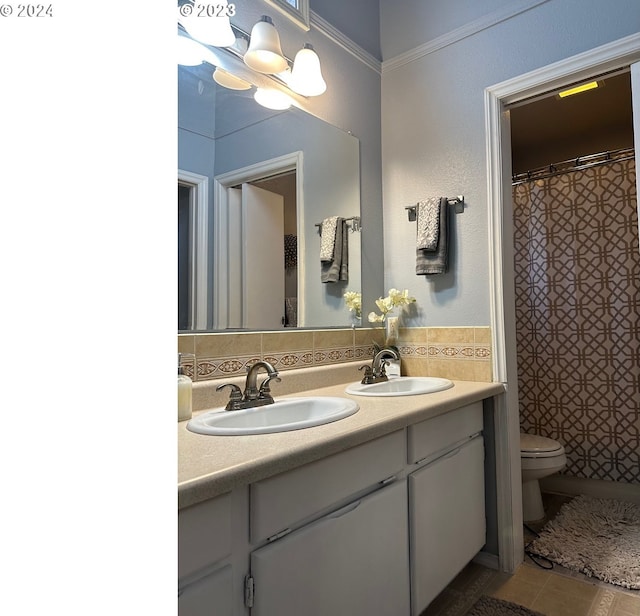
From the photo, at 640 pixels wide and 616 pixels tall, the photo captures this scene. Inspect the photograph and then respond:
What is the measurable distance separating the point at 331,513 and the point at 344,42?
2069 mm

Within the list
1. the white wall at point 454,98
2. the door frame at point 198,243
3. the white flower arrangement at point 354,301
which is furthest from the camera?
the white flower arrangement at point 354,301

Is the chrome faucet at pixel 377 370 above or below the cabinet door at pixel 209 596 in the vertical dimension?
above

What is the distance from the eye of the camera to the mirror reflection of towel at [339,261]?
2.03 meters

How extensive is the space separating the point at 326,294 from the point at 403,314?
0.45 metres

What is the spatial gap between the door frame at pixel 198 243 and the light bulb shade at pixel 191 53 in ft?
1.25

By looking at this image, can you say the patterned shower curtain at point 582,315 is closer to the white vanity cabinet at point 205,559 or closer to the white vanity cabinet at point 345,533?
the white vanity cabinet at point 345,533

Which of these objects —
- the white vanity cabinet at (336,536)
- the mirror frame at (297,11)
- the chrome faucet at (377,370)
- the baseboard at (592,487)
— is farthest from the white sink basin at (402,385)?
the mirror frame at (297,11)

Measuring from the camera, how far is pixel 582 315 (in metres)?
2.85

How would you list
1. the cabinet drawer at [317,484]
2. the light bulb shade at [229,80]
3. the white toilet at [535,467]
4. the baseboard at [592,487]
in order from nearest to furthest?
1. the cabinet drawer at [317,484]
2. the light bulb shade at [229,80]
3. the white toilet at [535,467]
4. the baseboard at [592,487]

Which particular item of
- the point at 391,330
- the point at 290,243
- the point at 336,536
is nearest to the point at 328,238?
the point at 290,243
